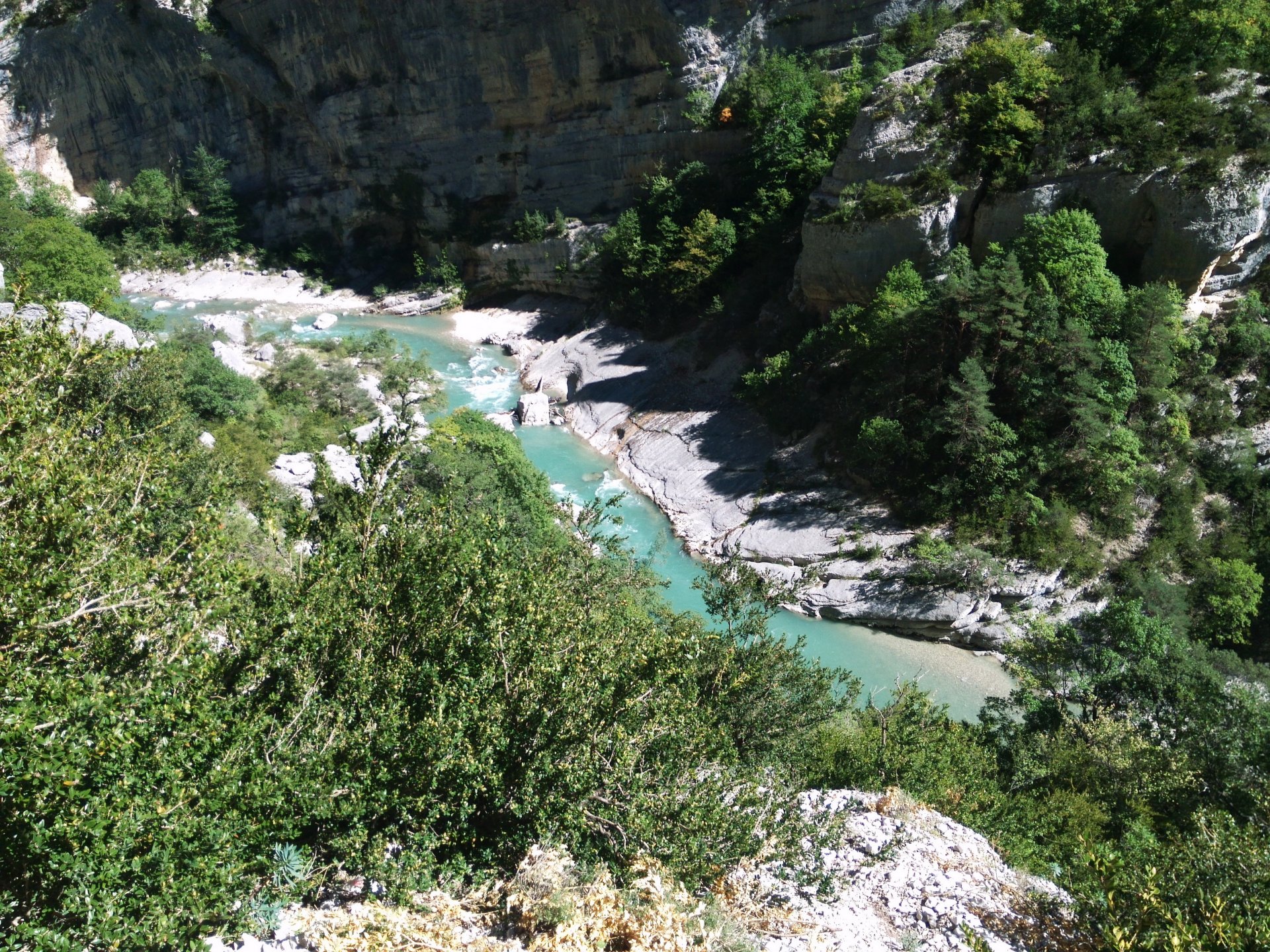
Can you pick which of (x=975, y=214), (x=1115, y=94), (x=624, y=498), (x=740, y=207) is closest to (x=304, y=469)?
(x=624, y=498)

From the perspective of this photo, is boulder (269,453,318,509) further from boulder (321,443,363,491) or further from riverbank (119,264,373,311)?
riverbank (119,264,373,311)

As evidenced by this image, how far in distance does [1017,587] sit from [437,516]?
15172 millimetres

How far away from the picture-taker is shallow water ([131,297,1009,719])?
18.6m

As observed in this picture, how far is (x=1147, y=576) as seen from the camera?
18531 millimetres

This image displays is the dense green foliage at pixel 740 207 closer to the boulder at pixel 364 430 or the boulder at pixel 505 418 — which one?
the boulder at pixel 505 418

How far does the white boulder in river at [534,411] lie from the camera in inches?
1204

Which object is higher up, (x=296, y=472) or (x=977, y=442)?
(x=296, y=472)

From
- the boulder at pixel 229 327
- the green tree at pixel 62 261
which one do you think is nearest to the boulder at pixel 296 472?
the green tree at pixel 62 261

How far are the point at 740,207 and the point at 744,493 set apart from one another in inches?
509

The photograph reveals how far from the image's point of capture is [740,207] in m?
31.1

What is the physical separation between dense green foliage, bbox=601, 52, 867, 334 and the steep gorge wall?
2096 mm

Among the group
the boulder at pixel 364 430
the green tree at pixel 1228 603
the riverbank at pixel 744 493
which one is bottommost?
the green tree at pixel 1228 603

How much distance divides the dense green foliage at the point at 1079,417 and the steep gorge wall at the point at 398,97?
16.1 m

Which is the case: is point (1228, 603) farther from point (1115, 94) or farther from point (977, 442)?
point (1115, 94)
